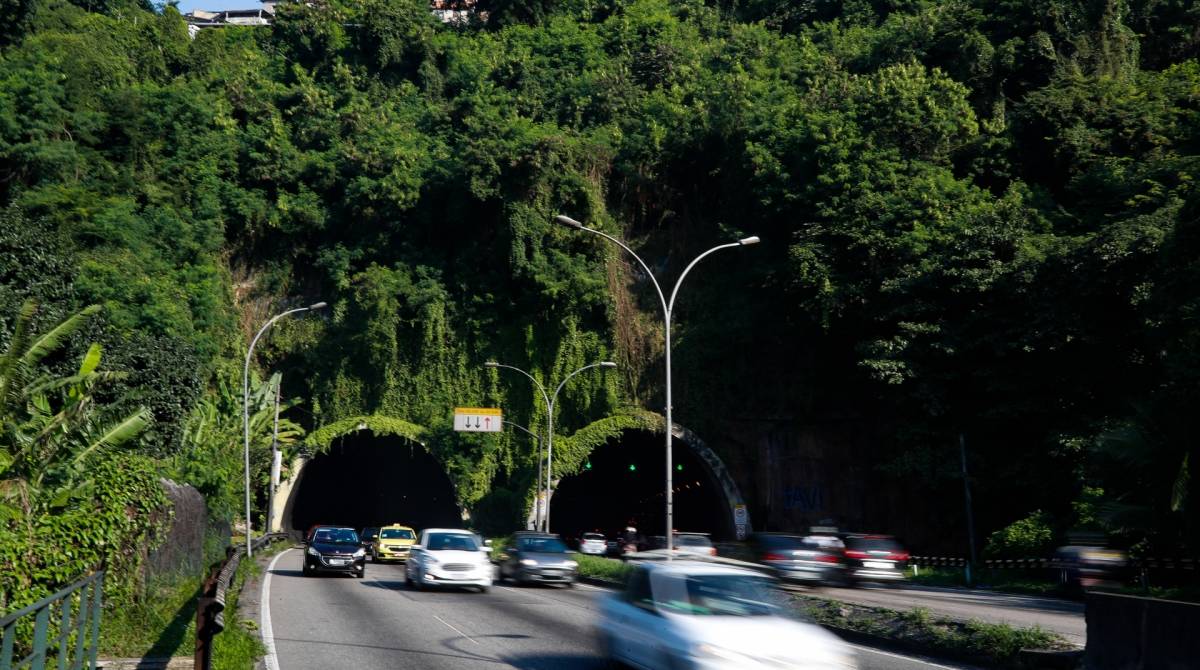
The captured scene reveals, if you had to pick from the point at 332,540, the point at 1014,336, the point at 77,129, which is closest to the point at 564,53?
the point at 77,129

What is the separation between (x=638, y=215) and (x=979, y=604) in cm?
3613

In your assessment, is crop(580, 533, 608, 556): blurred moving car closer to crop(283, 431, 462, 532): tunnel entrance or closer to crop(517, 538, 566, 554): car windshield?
crop(283, 431, 462, 532): tunnel entrance

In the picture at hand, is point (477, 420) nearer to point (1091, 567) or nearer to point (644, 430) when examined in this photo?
point (644, 430)

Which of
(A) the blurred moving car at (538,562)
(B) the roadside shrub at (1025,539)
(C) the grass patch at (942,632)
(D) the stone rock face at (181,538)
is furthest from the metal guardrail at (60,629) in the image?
(B) the roadside shrub at (1025,539)

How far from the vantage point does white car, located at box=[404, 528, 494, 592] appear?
2673 centimetres

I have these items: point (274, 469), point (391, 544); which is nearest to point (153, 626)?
point (391, 544)

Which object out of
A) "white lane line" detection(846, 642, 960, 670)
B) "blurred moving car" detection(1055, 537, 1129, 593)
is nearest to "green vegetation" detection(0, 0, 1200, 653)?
"blurred moving car" detection(1055, 537, 1129, 593)

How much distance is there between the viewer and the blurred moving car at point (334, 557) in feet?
103

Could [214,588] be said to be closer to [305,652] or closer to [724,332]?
[305,652]

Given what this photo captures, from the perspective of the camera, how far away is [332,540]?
32594mm

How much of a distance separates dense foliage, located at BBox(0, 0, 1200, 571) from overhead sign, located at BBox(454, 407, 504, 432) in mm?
3097

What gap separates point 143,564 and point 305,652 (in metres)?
6.05

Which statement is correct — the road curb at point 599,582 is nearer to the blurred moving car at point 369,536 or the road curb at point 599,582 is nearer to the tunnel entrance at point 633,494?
the blurred moving car at point 369,536

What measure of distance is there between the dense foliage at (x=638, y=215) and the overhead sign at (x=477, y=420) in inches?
122
